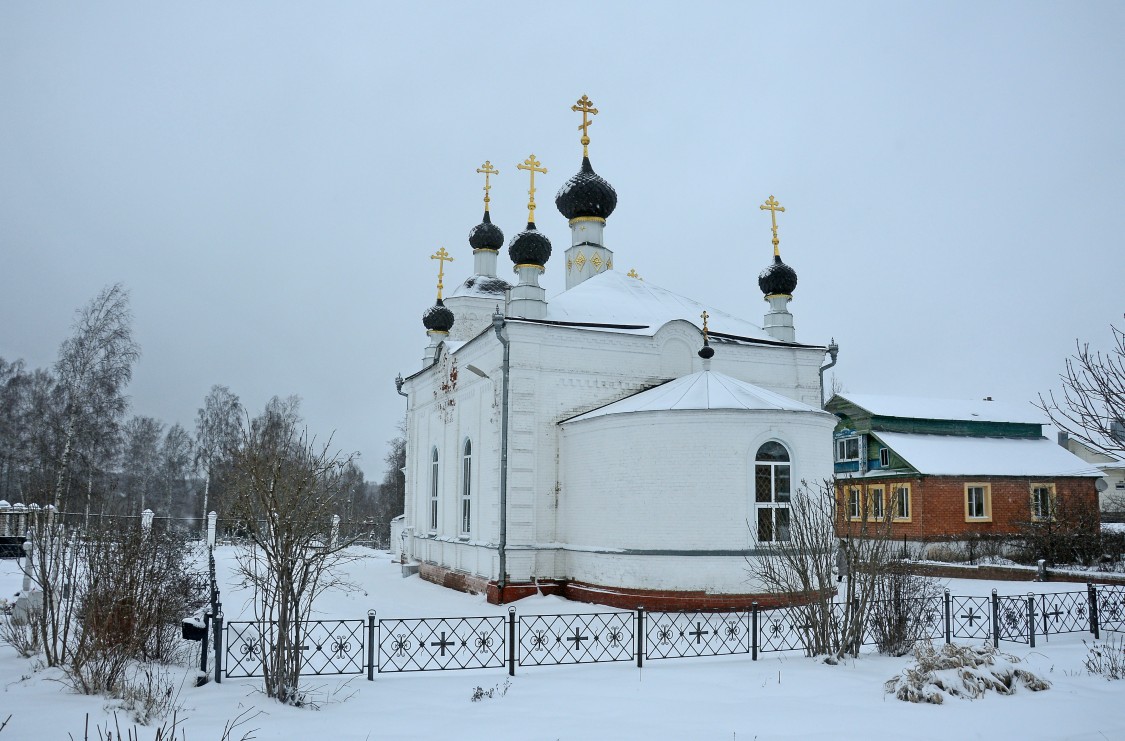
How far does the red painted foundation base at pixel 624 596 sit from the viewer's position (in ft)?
42.7

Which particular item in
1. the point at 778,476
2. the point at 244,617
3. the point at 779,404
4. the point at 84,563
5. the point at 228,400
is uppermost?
the point at 228,400

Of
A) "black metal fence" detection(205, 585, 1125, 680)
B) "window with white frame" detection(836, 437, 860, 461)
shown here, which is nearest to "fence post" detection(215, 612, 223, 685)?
"black metal fence" detection(205, 585, 1125, 680)

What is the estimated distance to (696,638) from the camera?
10180 mm

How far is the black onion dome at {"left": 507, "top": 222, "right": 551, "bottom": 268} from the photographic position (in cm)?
1636

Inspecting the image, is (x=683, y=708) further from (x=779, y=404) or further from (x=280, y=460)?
(x=779, y=404)

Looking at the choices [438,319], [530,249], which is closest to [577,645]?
[530,249]

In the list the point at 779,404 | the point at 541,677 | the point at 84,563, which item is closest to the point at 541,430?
the point at 779,404

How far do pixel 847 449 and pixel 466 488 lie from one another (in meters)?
14.1

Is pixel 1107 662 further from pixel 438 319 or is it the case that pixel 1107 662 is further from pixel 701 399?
pixel 438 319

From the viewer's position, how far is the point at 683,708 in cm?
740

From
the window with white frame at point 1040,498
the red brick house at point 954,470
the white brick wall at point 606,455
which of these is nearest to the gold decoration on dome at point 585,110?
the white brick wall at point 606,455

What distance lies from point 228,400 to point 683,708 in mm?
39591

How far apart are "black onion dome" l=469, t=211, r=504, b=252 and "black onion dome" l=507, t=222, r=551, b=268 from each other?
Result: 339 inches

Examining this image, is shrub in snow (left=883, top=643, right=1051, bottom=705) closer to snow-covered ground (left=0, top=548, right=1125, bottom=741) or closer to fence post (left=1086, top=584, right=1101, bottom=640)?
snow-covered ground (left=0, top=548, right=1125, bottom=741)
